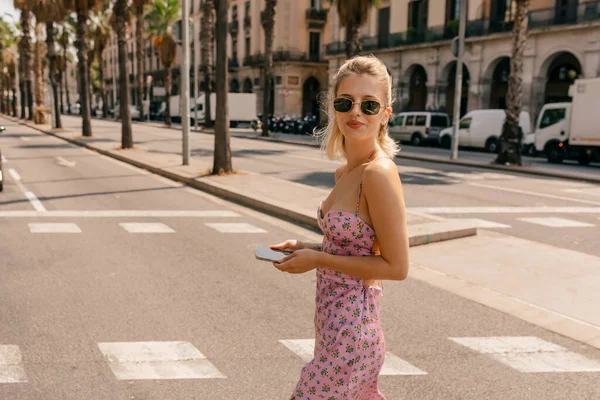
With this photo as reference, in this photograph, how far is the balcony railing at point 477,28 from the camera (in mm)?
30766

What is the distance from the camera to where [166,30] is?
59719mm

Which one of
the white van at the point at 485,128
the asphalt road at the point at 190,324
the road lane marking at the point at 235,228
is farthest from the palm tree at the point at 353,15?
the road lane marking at the point at 235,228

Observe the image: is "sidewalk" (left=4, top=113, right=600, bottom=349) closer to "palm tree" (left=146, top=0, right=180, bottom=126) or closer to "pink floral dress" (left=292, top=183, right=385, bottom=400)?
"pink floral dress" (left=292, top=183, right=385, bottom=400)

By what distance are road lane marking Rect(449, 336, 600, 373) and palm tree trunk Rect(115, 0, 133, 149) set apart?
21354 millimetres

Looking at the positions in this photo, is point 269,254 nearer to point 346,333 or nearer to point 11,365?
point 346,333

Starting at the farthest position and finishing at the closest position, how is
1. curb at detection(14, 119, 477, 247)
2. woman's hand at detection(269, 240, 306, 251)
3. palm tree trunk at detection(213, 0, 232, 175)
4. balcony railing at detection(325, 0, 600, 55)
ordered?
balcony railing at detection(325, 0, 600, 55)
palm tree trunk at detection(213, 0, 232, 175)
curb at detection(14, 119, 477, 247)
woman's hand at detection(269, 240, 306, 251)

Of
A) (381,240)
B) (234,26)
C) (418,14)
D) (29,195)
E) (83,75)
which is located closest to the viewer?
(381,240)

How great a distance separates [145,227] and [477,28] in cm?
3201

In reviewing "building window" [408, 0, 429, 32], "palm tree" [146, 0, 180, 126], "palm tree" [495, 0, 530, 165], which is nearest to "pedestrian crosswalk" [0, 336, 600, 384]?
"palm tree" [495, 0, 530, 165]

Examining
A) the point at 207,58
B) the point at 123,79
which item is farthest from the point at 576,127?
the point at 207,58

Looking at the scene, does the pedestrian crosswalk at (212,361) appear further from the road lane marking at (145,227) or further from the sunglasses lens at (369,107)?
the road lane marking at (145,227)

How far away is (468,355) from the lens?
15.9 feet

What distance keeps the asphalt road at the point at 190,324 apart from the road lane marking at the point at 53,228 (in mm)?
71

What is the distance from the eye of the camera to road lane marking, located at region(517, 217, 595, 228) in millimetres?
10466
